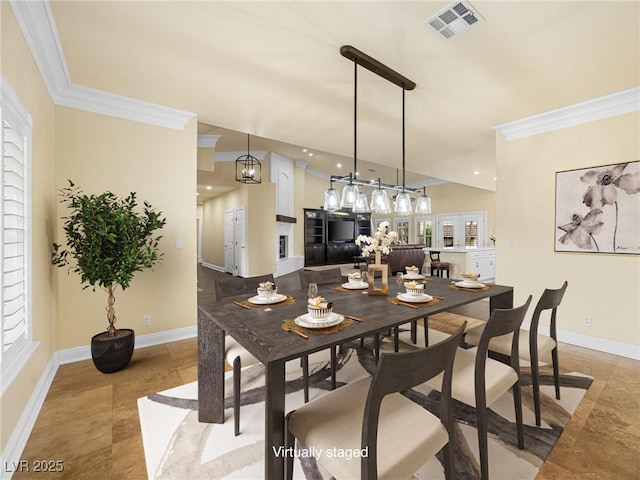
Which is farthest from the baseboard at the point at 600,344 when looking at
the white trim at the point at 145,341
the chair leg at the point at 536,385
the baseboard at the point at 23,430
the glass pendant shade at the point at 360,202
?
→ the baseboard at the point at 23,430

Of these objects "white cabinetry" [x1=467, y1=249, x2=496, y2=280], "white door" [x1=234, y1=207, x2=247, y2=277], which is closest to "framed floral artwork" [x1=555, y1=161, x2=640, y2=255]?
"white cabinetry" [x1=467, y1=249, x2=496, y2=280]

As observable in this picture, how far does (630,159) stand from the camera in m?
2.98

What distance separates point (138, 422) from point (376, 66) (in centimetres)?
314

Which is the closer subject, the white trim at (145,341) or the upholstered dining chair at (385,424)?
the upholstered dining chair at (385,424)

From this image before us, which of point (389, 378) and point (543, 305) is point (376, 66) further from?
point (389, 378)

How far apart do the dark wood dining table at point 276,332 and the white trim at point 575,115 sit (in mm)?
2282

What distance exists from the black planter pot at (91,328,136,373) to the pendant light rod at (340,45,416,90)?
3080 millimetres

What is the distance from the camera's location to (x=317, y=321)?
1.53m

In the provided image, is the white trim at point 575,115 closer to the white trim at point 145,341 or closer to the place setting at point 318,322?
the place setting at point 318,322

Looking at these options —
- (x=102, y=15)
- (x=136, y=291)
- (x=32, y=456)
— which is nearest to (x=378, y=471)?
(x=32, y=456)

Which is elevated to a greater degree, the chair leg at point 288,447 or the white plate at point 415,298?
the white plate at point 415,298

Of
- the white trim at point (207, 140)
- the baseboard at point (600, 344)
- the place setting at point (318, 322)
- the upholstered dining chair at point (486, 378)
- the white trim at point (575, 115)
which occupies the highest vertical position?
the white trim at point (207, 140)

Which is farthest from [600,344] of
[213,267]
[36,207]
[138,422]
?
[213,267]

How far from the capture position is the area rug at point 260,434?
156cm
